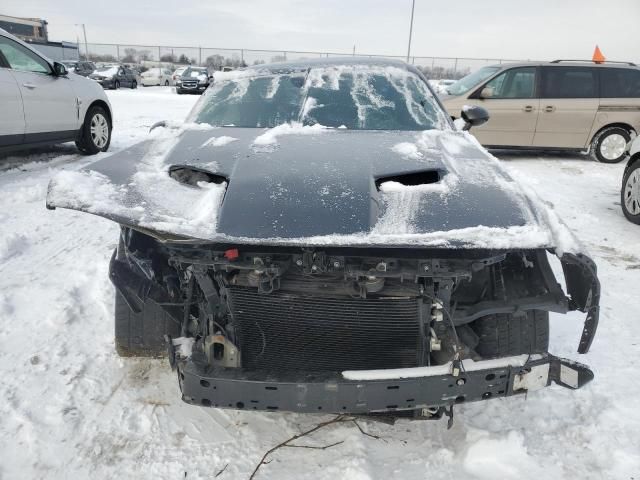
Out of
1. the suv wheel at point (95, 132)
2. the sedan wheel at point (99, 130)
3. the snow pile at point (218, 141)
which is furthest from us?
the sedan wheel at point (99, 130)

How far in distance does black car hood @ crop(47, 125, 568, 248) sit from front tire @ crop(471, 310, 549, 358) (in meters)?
0.51

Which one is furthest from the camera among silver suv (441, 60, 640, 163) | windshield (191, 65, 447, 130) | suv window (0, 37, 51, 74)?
silver suv (441, 60, 640, 163)

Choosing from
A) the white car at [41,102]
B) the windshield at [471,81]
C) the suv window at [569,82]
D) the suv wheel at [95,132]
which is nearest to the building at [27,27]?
the suv wheel at [95,132]

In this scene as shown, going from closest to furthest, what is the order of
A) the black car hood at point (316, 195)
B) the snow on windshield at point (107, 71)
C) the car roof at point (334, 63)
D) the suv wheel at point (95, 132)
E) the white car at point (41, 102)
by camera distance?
the black car hood at point (316, 195), the car roof at point (334, 63), the white car at point (41, 102), the suv wheel at point (95, 132), the snow on windshield at point (107, 71)

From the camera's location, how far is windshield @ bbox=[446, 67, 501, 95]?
28.2 feet

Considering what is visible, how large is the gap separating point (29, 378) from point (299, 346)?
4.93 feet

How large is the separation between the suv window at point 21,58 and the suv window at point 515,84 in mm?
6787

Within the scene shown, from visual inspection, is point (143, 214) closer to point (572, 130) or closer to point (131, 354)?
point (131, 354)

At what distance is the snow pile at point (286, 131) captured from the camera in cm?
260

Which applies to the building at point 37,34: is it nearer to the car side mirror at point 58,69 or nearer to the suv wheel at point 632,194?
the car side mirror at point 58,69

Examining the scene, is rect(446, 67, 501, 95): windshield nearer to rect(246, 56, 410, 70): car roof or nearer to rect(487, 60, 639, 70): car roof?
rect(487, 60, 639, 70): car roof

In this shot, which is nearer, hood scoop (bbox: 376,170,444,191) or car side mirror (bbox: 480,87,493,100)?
hood scoop (bbox: 376,170,444,191)

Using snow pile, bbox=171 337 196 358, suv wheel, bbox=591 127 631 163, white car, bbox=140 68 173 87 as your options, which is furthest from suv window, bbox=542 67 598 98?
white car, bbox=140 68 173 87

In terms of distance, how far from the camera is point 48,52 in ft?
102
